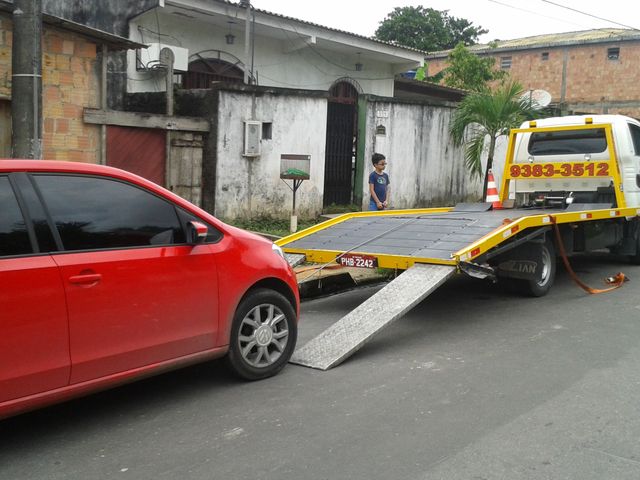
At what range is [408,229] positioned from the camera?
7816mm

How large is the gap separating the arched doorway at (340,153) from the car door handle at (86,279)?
10712 millimetres

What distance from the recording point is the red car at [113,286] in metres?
3.63

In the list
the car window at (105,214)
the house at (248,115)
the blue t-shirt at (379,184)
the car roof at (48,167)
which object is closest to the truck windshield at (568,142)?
the blue t-shirt at (379,184)

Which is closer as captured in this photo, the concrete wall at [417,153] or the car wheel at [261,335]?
the car wheel at [261,335]

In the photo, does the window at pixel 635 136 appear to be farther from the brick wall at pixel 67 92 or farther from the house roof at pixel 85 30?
the brick wall at pixel 67 92

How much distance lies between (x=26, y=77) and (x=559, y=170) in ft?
24.6

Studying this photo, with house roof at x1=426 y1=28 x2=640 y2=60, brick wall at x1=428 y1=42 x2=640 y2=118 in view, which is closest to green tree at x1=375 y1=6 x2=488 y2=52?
house roof at x1=426 y1=28 x2=640 y2=60

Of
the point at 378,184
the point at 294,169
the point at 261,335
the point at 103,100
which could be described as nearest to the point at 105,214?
the point at 261,335

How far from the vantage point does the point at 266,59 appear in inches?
614

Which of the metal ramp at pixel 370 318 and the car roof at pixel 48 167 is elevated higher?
the car roof at pixel 48 167

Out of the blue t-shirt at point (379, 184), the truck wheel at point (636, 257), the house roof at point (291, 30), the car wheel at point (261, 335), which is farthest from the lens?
the house roof at point (291, 30)

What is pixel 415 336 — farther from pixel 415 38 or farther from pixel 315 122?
pixel 415 38

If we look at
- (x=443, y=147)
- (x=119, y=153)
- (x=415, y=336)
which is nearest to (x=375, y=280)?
(x=415, y=336)

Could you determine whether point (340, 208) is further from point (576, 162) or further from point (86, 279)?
point (86, 279)
